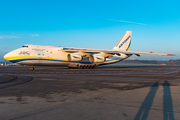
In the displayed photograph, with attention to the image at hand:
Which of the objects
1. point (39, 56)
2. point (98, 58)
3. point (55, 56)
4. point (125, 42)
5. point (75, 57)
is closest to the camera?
point (39, 56)

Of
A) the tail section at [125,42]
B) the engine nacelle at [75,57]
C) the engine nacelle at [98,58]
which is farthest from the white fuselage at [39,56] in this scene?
the tail section at [125,42]

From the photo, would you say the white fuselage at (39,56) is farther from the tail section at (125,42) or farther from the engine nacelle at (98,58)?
the tail section at (125,42)

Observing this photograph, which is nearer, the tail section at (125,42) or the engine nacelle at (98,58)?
the engine nacelle at (98,58)

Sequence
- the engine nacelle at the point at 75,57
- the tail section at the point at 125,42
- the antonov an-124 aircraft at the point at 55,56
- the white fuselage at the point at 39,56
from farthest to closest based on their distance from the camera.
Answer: the tail section at the point at 125,42 < the engine nacelle at the point at 75,57 < the antonov an-124 aircraft at the point at 55,56 < the white fuselage at the point at 39,56

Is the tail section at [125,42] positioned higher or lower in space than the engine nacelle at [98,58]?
higher

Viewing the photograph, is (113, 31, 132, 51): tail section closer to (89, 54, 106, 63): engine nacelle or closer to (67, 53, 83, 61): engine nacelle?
(89, 54, 106, 63): engine nacelle

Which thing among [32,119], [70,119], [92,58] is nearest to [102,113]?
[70,119]

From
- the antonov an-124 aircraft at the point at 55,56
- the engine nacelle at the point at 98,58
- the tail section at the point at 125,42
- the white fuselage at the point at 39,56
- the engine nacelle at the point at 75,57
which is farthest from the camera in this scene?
the tail section at the point at 125,42

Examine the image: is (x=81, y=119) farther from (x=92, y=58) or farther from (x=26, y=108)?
(x=92, y=58)

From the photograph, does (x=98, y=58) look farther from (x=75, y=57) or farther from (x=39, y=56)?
(x=39, y=56)

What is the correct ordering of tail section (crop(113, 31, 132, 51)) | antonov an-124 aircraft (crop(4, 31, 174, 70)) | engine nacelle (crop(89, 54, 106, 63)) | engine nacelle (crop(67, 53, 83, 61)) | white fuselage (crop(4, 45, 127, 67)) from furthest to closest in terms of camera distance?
tail section (crop(113, 31, 132, 51)) → engine nacelle (crop(89, 54, 106, 63)) → engine nacelle (crop(67, 53, 83, 61)) → antonov an-124 aircraft (crop(4, 31, 174, 70)) → white fuselage (crop(4, 45, 127, 67))

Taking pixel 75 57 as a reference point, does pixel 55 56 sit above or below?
above

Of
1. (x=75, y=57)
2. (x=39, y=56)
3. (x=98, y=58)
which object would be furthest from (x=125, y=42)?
(x=39, y=56)

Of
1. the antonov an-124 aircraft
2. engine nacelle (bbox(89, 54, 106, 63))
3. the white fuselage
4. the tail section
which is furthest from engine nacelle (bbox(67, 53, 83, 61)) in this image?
the tail section
